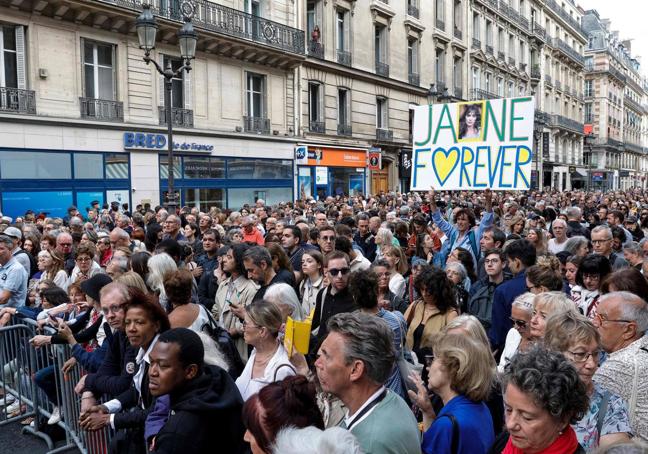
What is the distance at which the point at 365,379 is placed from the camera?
2.48 m

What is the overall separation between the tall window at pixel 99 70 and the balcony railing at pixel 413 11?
18.0 meters

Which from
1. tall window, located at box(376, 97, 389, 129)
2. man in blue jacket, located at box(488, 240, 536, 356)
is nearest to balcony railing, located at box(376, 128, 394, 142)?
tall window, located at box(376, 97, 389, 129)

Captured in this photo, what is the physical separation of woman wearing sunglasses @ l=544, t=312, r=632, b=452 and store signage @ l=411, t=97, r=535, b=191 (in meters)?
5.64

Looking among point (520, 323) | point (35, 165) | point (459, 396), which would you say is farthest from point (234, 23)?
point (459, 396)

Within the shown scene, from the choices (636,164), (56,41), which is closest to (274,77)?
(56,41)

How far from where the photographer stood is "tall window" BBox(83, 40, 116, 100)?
16.4 m

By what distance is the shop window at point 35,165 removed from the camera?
48.6ft

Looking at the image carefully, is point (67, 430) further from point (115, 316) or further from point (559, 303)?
point (559, 303)

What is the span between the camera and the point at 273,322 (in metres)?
3.50

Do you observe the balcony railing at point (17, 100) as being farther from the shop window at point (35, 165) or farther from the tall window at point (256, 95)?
the tall window at point (256, 95)

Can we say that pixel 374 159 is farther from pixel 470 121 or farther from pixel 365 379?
pixel 365 379

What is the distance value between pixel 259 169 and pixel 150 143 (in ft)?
17.5

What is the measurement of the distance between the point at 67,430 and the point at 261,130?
59.8 feet

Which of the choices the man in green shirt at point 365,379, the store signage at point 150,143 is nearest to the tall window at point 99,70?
the store signage at point 150,143
